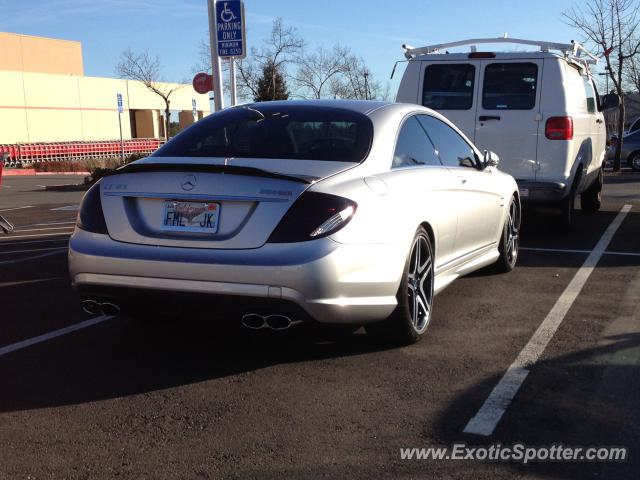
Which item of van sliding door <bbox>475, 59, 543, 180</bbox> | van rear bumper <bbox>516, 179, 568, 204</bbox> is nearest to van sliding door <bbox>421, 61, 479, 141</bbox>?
van sliding door <bbox>475, 59, 543, 180</bbox>

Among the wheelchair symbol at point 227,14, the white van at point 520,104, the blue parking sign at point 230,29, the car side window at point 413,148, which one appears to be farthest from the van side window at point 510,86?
the wheelchair symbol at point 227,14

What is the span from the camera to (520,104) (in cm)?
927

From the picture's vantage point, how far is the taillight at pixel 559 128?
→ 9.05m

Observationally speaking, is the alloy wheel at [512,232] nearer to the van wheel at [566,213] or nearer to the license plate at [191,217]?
the van wheel at [566,213]

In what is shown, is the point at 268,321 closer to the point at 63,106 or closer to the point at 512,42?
the point at 512,42

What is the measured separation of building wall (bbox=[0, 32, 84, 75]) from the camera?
50.4m

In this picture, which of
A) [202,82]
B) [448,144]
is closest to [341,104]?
[448,144]

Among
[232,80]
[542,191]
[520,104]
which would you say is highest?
[232,80]

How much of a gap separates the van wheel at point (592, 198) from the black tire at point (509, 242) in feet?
17.0

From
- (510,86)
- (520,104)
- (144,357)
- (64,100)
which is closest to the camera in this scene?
(144,357)

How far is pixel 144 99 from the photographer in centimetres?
5228

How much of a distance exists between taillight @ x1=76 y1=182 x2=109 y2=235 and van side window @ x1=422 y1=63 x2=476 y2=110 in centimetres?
595

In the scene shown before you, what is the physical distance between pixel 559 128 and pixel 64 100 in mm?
39900

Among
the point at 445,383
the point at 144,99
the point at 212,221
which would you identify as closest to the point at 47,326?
the point at 212,221
